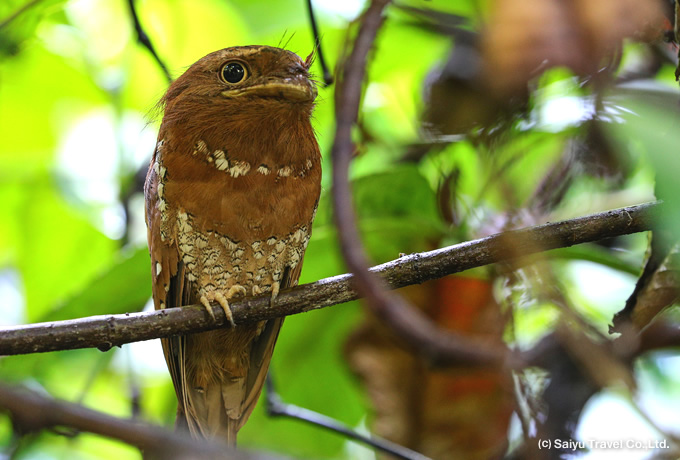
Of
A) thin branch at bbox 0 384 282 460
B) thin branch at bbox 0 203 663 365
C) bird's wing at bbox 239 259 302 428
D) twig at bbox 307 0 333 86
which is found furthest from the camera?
bird's wing at bbox 239 259 302 428

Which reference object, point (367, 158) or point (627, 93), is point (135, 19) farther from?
point (627, 93)

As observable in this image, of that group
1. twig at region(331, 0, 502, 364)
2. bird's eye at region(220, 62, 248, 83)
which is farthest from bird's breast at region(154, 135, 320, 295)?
twig at region(331, 0, 502, 364)

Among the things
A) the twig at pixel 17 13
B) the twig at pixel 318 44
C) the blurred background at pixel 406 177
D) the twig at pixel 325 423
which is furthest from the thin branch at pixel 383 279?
the twig at pixel 17 13

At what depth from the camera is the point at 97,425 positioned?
137 centimetres

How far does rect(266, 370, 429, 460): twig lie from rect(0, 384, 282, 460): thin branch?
3.08ft

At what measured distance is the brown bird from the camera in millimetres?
2053

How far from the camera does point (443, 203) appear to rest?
2.62 meters

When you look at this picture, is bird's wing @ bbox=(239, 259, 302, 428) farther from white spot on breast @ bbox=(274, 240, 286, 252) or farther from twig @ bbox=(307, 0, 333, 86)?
twig @ bbox=(307, 0, 333, 86)

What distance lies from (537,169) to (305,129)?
1152 mm

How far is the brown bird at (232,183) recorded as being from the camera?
2.05 m

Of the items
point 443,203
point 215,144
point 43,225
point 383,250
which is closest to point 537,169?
point 443,203

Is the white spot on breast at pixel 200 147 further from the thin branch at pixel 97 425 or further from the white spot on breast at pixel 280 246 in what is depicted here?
the thin branch at pixel 97 425

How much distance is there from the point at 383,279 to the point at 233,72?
0.82 metres

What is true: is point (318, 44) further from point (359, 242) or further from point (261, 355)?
point (359, 242)
